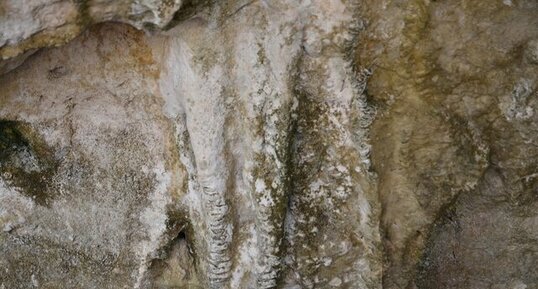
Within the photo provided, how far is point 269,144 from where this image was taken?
1453 millimetres

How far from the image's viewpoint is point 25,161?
5.21 ft

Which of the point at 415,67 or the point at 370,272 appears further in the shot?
the point at 370,272

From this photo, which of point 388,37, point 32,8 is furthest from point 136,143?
point 388,37

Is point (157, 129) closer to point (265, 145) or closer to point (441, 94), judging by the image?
point (265, 145)

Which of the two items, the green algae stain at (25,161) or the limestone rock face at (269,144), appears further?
the green algae stain at (25,161)

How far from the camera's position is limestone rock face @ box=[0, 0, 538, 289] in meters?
1.37

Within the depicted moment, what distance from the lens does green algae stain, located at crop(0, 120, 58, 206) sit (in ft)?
5.03

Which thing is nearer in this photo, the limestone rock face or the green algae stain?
the limestone rock face

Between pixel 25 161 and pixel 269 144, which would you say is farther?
pixel 25 161

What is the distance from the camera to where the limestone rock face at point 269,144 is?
1372mm

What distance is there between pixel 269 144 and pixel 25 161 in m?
0.65

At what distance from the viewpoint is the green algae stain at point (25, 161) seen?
5.03 feet

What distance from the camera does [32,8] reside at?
113 cm

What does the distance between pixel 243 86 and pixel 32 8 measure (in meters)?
0.49
